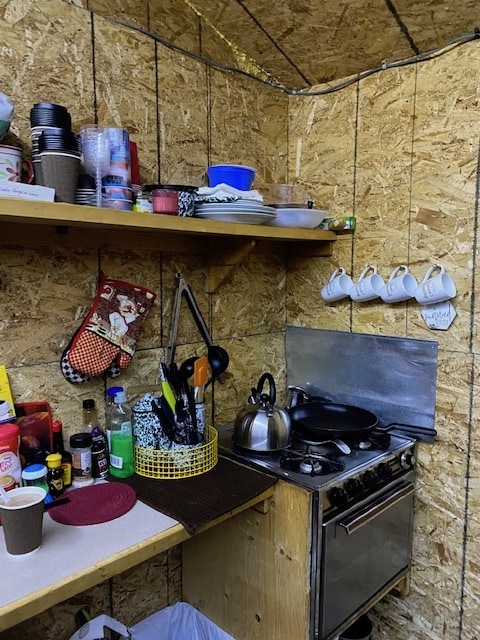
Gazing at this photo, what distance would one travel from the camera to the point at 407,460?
1.65 m

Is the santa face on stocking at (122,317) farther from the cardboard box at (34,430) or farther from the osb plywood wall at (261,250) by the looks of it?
the cardboard box at (34,430)

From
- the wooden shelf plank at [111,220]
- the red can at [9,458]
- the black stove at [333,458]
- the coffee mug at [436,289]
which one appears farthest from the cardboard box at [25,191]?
the coffee mug at [436,289]

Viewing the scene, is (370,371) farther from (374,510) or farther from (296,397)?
(374,510)

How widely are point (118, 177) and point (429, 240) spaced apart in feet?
3.51

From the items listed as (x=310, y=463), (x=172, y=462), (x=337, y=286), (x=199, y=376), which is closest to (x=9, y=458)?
(x=172, y=462)

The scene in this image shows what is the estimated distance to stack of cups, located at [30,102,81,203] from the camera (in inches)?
44.6

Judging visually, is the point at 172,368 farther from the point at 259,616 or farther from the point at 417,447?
the point at 417,447

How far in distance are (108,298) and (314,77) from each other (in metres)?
1.23

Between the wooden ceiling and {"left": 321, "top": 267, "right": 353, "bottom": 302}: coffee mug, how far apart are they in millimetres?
771

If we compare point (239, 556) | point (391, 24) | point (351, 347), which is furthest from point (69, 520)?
point (391, 24)

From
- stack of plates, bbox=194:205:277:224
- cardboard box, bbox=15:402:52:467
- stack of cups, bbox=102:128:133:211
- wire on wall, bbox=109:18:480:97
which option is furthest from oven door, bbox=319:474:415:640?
wire on wall, bbox=109:18:480:97

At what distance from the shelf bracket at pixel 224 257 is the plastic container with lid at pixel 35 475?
2.82 ft

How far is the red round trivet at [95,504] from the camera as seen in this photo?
3.90 feet

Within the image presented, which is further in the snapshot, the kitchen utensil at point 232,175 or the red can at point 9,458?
the kitchen utensil at point 232,175
